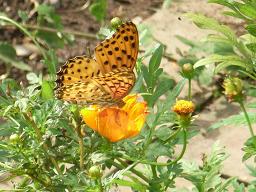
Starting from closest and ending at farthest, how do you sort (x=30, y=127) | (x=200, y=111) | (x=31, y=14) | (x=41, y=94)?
(x=30, y=127)
(x=41, y=94)
(x=200, y=111)
(x=31, y=14)

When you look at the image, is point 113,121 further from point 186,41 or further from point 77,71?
point 186,41

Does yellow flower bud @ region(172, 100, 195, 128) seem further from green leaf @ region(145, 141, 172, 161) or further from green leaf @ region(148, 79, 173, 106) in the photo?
green leaf @ region(148, 79, 173, 106)

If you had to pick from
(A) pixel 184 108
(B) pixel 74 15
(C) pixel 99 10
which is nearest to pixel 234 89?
(A) pixel 184 108

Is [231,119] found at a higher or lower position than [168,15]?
higher

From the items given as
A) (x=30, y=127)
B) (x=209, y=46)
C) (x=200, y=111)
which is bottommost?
(x=200, y=111)

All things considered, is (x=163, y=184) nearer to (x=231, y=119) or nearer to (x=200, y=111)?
(x=231, y=119)

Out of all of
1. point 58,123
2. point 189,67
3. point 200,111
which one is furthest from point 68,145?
point 200,111

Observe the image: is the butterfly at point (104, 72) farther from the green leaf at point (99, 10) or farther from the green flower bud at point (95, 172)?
the green leaf at point (99, 10)
